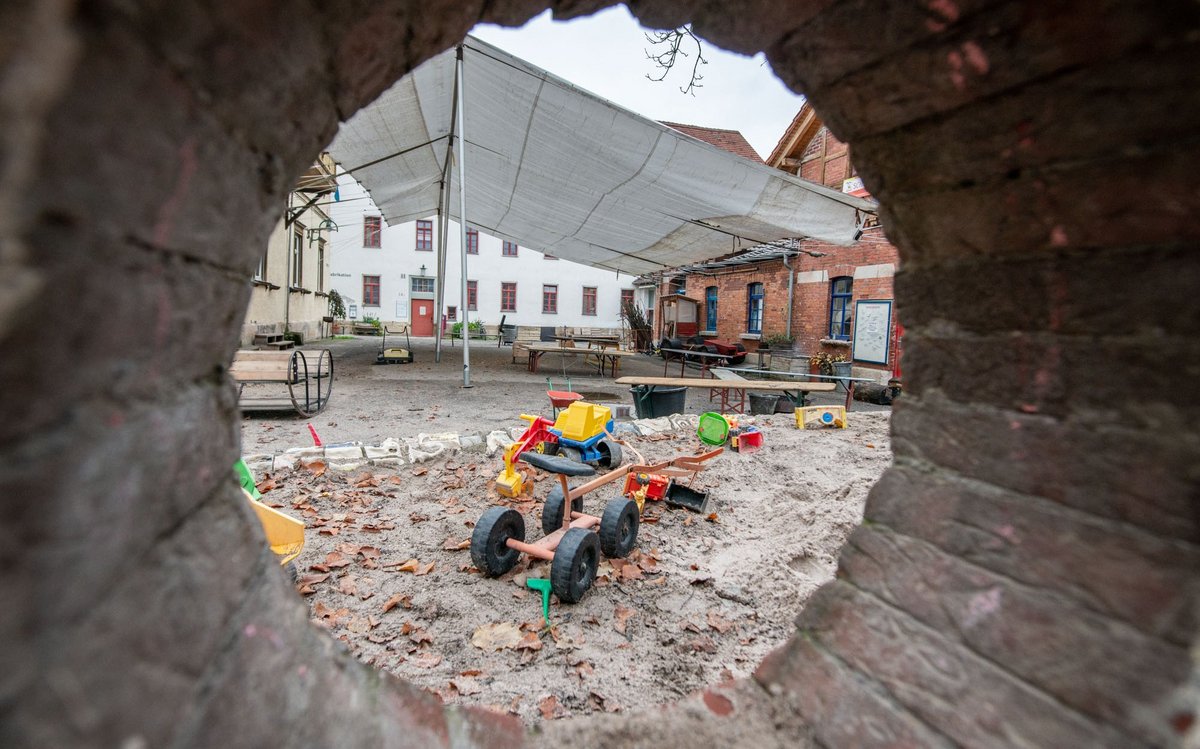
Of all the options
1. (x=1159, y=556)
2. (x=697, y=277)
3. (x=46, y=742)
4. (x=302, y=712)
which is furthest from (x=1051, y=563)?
(x=697, y=277)

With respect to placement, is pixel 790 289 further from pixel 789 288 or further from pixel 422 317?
pixel 422 317

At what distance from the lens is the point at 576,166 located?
26.2ft

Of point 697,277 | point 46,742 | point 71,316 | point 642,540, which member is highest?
point 697,277

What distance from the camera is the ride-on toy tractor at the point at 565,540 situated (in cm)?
290

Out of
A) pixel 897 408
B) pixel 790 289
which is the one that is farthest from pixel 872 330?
pixel 897 408

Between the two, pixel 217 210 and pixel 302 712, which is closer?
pixel 217 210

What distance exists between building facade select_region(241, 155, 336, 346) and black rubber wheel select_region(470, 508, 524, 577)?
358 inches

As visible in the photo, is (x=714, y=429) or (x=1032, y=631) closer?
(x=1032, y=631)

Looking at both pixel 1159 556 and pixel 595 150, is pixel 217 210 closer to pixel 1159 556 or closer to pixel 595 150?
pixel 1159 556

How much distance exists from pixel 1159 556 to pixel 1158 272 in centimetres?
55

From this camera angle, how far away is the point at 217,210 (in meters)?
0.90

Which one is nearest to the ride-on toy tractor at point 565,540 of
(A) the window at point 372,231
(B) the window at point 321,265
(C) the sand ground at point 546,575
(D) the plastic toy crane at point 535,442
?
(C) the sand ground at point 546,575

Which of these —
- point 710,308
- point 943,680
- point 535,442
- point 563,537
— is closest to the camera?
point 943,680

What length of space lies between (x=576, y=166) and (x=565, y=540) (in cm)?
640
